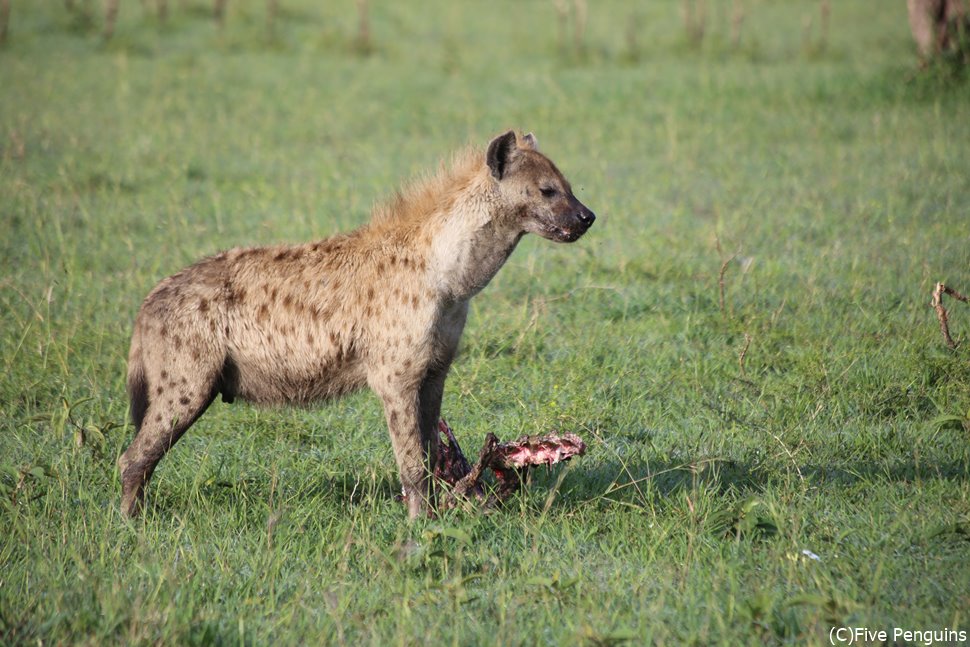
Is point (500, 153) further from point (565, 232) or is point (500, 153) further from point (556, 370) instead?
point (556, 370)

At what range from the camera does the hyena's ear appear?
14.1 feet

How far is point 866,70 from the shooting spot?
12305 mm

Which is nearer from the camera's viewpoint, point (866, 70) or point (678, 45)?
point (866, 70)

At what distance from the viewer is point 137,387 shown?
435cm

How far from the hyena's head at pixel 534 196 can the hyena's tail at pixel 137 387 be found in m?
1.50

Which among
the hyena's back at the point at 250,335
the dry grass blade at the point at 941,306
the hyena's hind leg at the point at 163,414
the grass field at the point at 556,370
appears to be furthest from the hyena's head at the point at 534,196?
the dry grass blade at the point at 941,306

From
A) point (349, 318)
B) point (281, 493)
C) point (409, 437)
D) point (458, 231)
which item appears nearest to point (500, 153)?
point (458, 231)

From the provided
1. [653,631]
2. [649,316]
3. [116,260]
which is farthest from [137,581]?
[116,260]

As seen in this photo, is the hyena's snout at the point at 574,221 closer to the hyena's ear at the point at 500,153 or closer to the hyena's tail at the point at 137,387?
the hyena's ear at the point at 500,153

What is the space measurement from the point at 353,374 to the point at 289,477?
1.97 feet

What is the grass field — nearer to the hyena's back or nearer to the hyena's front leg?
the hyena's front leg

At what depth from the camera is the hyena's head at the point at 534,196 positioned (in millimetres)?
4355

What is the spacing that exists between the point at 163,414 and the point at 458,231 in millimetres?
1283

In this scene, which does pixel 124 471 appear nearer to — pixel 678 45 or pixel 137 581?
pixel 137 581
